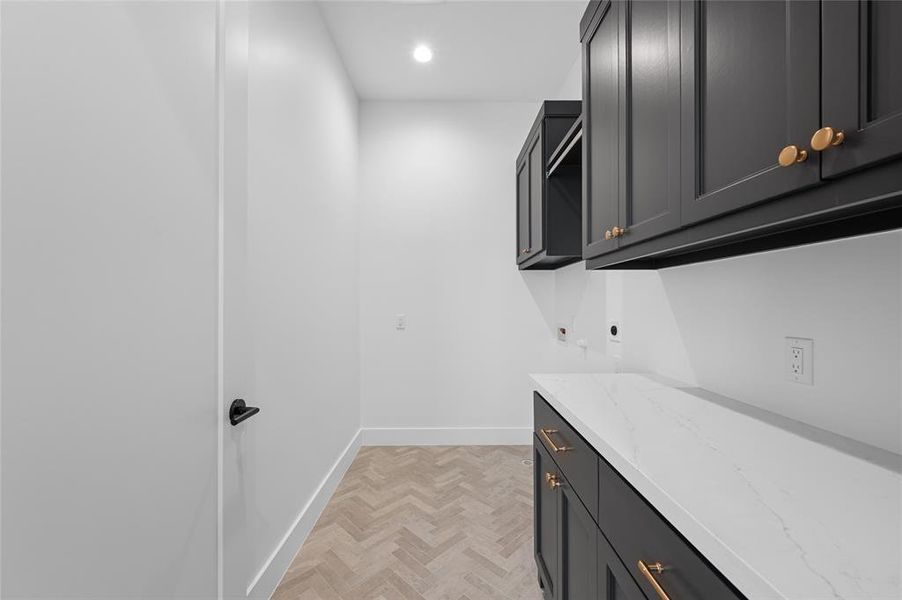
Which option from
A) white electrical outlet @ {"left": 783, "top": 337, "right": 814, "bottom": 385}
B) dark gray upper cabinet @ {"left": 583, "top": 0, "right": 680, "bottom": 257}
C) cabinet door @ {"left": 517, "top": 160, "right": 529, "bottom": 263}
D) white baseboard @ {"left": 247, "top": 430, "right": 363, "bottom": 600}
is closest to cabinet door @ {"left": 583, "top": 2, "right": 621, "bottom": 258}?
dark gray upper cabinet @ {"left": 583, "top": 0, "right": 680, "bottom": 257}

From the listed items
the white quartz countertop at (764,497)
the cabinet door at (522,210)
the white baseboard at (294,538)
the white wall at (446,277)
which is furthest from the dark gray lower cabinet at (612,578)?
the white wall at (446,277)

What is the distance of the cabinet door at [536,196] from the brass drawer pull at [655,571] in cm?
178

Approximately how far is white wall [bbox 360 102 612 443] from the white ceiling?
0.70ft

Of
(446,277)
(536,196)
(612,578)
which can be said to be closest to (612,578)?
(612,578)

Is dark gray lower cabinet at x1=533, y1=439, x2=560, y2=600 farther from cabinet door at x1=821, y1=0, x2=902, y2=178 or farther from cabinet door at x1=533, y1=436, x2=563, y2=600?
cabinet door at x1=821, y1=0, x2=902, y2=178

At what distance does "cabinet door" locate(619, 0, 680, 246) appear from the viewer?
0.91m

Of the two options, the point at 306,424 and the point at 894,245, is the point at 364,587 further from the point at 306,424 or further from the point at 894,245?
the point at 894,245

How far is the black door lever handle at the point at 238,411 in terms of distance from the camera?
111cm

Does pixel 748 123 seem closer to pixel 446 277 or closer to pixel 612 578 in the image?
pixel 612 578

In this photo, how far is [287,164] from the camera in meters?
1.79

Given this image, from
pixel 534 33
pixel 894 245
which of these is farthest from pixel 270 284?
pixel 534 33

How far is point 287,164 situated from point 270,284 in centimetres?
63

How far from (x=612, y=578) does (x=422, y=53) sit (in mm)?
2982

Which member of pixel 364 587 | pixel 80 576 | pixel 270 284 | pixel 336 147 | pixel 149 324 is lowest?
pixel 364 587
